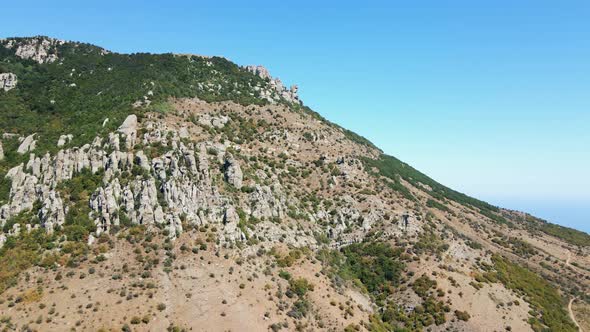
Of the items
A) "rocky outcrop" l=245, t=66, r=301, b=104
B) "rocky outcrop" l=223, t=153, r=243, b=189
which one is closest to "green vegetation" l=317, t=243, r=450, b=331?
"rocky outcrop" l=223, t=153, r=243, b=189

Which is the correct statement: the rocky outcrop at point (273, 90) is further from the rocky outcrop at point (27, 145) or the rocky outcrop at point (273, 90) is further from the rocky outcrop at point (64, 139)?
the rocky outcrop at point (27, 145)

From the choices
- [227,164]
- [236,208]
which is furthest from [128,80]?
[236,208]

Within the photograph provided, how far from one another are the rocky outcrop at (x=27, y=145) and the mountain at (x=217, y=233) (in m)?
0.46

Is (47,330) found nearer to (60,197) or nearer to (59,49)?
(60,197)

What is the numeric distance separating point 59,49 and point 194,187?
10418 cm

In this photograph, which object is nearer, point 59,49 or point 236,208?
point 236,208

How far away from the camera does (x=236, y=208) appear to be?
3145 inches

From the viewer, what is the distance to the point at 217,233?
7225cm

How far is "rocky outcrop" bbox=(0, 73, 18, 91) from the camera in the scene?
114 metres

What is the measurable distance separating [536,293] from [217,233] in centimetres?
6944

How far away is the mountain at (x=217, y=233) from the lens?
192ft

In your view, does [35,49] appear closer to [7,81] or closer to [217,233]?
[7,81]

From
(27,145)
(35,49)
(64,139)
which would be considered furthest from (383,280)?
(35,49)

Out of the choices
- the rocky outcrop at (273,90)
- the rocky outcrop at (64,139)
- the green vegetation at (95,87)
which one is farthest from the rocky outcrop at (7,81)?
the rocky outcrop at (273,90)
